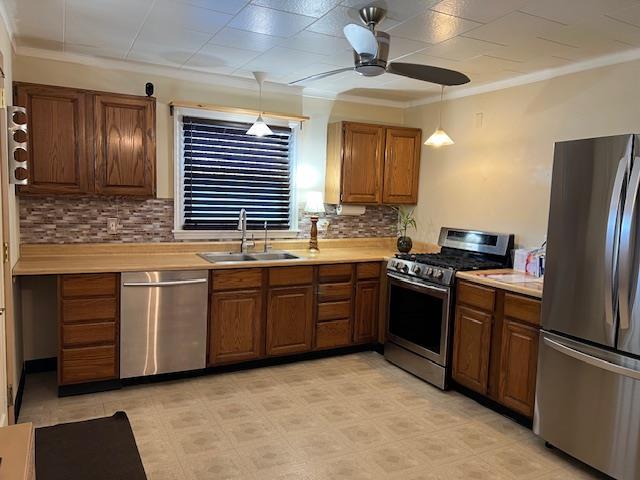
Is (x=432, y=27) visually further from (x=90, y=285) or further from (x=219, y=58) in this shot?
(x=90, y=285)

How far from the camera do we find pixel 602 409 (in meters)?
2.55

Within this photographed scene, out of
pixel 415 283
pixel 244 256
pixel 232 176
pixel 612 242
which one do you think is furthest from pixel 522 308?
pixel 232 176

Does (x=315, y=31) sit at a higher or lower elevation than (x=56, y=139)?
higher

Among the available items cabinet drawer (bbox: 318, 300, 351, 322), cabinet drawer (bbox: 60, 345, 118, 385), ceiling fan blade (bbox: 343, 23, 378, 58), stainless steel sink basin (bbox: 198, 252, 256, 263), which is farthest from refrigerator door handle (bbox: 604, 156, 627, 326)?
cabinet drawer (bbox: 60, 345, 118, 385)

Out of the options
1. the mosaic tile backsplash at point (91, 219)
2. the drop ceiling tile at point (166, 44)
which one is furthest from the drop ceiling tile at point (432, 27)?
the mosaic tile backsplash at point (91, 219)

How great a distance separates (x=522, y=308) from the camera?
3117 mm

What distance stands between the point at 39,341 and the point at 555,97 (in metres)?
4.25

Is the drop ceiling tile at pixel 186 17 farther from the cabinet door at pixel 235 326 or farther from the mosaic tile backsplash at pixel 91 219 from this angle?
the cabinet door at pixel 235 326

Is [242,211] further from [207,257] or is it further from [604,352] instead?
[604,352]

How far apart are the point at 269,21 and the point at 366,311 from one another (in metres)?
2.57

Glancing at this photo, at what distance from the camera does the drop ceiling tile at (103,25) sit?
2.60m

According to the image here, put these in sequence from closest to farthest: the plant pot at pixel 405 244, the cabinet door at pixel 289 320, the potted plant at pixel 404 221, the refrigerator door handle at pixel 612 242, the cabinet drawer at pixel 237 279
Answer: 1. the refrigerator door handle at pixel 612 242
2. the cabinet drawer at pixel 237 279
3. the cabinet door at pixel 289 320
4. the plant pot at pixel 405 244
5. the potted plant at pixel 404 221

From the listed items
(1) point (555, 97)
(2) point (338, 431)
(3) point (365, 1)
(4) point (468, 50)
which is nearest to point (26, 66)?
(3) point (365, 1)

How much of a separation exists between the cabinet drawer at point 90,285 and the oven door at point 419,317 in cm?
219
